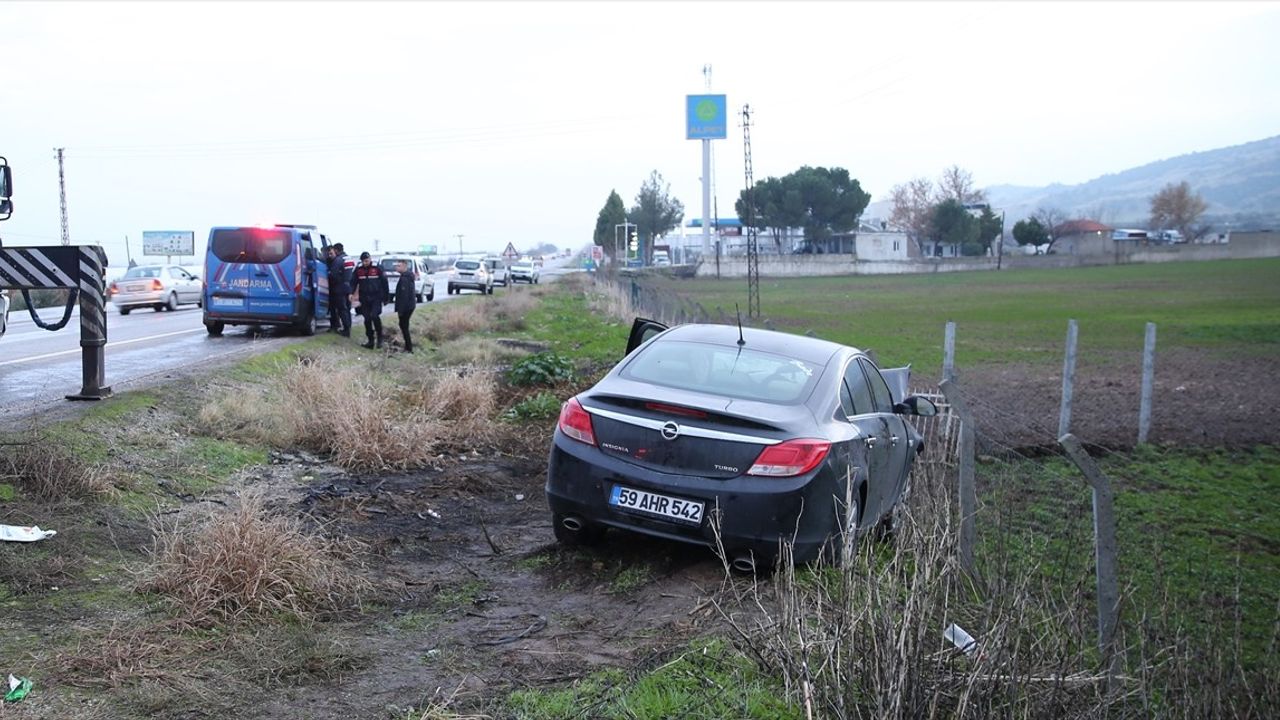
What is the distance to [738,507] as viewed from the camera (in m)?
6.04

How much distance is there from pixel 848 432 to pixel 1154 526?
4.04 m

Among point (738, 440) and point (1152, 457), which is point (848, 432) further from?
point (1152, 457)

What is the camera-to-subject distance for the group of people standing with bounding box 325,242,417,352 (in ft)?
67.4

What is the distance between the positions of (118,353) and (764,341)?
1336 cm

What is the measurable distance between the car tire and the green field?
1410 cm

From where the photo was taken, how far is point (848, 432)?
258 inches

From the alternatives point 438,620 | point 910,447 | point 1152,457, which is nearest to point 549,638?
point 438,620

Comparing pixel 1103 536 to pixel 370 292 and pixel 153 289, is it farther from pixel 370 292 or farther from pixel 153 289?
pixel 153 289

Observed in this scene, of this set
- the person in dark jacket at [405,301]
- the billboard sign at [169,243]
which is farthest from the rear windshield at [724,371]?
the billboard sign at [169,243]

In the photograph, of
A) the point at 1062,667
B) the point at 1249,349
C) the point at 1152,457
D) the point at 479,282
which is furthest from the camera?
the point at 479,282

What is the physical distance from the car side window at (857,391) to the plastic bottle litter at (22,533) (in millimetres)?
4668

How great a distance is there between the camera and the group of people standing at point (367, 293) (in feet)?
67.4

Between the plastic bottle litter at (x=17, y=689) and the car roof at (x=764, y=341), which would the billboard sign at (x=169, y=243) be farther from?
the plastic bottle litter at (x=17, y=689)

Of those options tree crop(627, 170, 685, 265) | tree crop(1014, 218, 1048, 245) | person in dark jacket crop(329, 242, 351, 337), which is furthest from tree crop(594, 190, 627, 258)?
person in dark jacket crop(329, 242, 351, 337)
